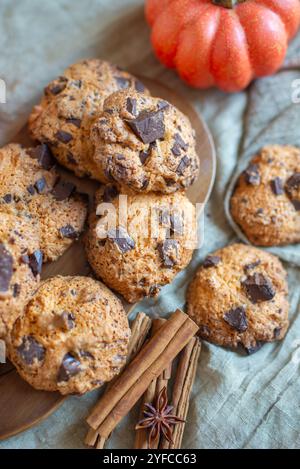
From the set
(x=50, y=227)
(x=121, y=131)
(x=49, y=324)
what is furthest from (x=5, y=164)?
(x=49, y=324)

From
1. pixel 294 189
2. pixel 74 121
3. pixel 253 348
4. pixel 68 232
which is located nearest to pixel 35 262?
pixel 68 232

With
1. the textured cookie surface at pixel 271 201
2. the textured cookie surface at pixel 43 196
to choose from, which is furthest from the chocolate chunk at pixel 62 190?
the textured cookie surface at pixel 271 201

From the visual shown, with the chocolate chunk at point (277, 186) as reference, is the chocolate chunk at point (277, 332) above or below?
below

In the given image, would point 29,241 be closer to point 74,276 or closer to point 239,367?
point 74,276

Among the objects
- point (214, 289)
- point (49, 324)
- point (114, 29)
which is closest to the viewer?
point (49, 324)

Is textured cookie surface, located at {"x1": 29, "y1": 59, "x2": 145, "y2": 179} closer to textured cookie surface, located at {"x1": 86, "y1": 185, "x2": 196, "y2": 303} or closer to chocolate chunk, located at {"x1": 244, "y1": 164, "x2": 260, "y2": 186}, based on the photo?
textured cookie surface, located at {"x1": 86, "y1": 185, "x2": 196, "y2": 303}

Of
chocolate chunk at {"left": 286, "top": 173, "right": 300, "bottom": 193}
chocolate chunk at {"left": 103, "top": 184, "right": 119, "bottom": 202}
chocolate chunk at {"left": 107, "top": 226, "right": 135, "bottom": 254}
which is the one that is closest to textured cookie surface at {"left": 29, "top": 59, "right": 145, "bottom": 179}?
chocolate chunk at {"left": 103, "top": 184, "right": 119, "bottom": 202}

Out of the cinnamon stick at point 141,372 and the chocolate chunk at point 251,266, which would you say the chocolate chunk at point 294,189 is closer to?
the chocolate chunk at point 251,266

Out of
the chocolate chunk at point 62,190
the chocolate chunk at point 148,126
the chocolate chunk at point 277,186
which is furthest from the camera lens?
the chocolate chunk at point 277,186
